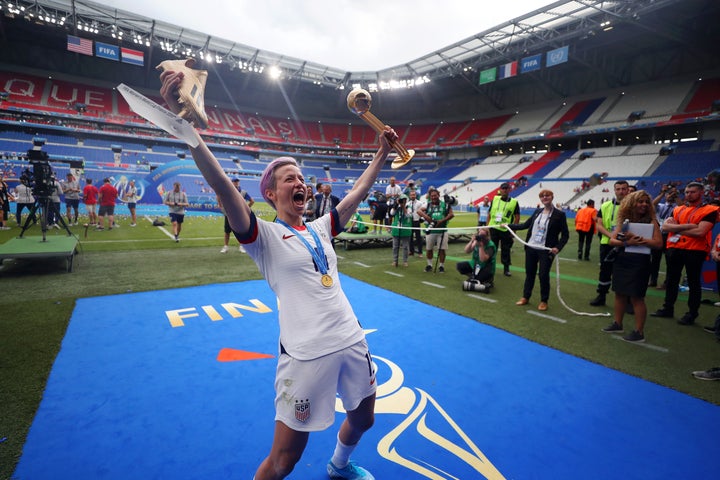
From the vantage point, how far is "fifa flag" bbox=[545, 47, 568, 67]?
98.9ft

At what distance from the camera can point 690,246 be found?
17.4 feet

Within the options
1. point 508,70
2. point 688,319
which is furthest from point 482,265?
point 508,70

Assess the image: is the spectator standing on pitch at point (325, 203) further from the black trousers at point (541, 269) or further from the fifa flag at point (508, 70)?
the fifa flag at point (508, 70)

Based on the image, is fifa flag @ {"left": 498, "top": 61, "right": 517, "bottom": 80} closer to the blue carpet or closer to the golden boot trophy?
the blue carpet

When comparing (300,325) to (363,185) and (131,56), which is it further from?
(131,56)

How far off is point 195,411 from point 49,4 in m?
40.0

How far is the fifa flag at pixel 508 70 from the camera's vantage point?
109 ft

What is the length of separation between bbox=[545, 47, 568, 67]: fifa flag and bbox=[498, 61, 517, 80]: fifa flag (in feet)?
9.84

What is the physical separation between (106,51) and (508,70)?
128 ft

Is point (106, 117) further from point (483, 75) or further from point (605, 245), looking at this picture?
point (605, 245)

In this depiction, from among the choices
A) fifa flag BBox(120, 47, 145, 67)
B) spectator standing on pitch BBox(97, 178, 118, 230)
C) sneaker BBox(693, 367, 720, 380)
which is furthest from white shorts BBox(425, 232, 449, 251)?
fifa flag BBox(120, 47, 145, 67)

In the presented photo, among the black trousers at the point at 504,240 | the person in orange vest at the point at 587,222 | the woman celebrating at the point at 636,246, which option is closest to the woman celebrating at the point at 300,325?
the woman celebrating at the point at 636,246

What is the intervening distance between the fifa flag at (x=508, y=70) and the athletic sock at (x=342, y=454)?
39.2 m

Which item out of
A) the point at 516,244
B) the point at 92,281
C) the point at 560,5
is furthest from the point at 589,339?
the point at 560,5
